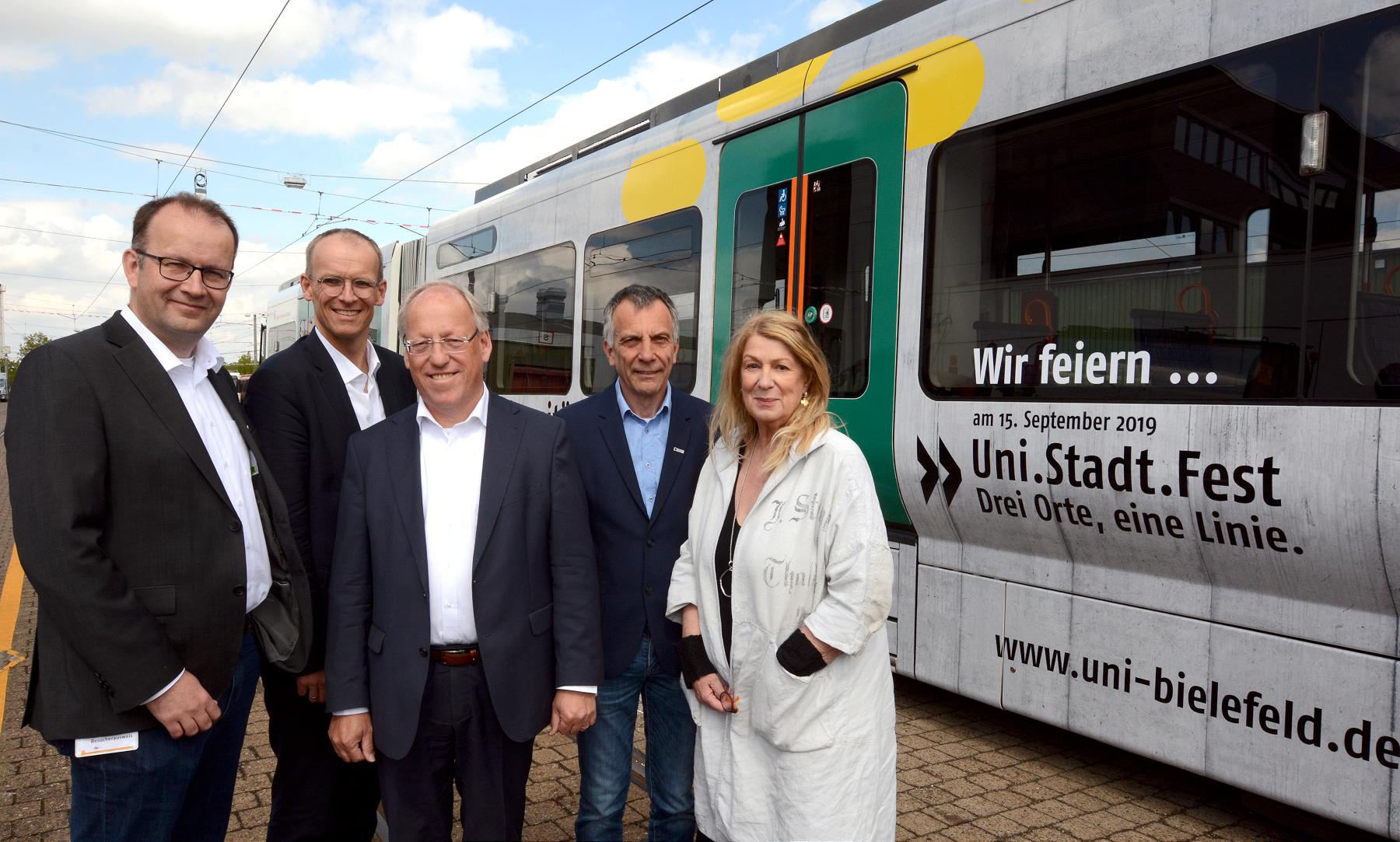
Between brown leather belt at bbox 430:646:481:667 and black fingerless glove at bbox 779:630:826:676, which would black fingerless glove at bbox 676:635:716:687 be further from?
brown leather belt at bbox 430:646:481:667

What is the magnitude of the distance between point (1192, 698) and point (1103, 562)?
22.5 inches

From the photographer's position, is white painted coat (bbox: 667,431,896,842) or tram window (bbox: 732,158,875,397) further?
tram window (bbox: 732,158,875,397)

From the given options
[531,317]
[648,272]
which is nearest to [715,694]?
[648,272]

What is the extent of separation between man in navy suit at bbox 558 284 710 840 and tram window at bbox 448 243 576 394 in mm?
4708

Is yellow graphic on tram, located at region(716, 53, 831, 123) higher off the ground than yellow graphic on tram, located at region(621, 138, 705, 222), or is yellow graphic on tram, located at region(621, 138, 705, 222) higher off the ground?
yellow graphic on tram, located at region(716, 53, 831, 123)

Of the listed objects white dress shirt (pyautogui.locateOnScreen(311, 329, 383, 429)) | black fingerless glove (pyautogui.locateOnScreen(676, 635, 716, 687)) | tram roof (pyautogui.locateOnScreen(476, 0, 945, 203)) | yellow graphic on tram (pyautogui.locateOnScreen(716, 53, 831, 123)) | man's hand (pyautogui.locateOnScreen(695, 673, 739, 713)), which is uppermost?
tram roof (pyautogui.locateOnScreen(476, 0, 945, 203))

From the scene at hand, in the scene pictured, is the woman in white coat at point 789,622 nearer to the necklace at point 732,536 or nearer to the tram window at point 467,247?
the necklace at point 732,536

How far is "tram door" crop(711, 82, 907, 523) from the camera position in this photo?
4.46 m

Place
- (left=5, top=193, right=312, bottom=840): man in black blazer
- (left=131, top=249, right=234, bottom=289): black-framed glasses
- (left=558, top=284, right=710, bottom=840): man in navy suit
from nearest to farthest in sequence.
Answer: (left=5, top=193, right=312, bottom=840): man in black blazer → (left=131, top=249, right=234, bottom=289): black-framed glasses → (left=558, top=284, right=710, bottom=840): man in navy suit

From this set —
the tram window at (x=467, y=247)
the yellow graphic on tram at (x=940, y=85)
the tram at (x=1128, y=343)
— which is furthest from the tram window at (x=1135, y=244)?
the tram window at (x=467, y=247)

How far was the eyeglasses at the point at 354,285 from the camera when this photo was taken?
2.72 metres

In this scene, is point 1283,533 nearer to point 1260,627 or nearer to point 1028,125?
point 1260,627

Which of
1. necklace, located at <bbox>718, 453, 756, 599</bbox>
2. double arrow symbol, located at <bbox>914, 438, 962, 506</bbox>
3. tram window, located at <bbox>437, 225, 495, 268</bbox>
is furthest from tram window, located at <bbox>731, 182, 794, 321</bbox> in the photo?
tram window, located at <bbox>437, 225, 495, 268</bbox>

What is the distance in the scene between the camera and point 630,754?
8.64ft
